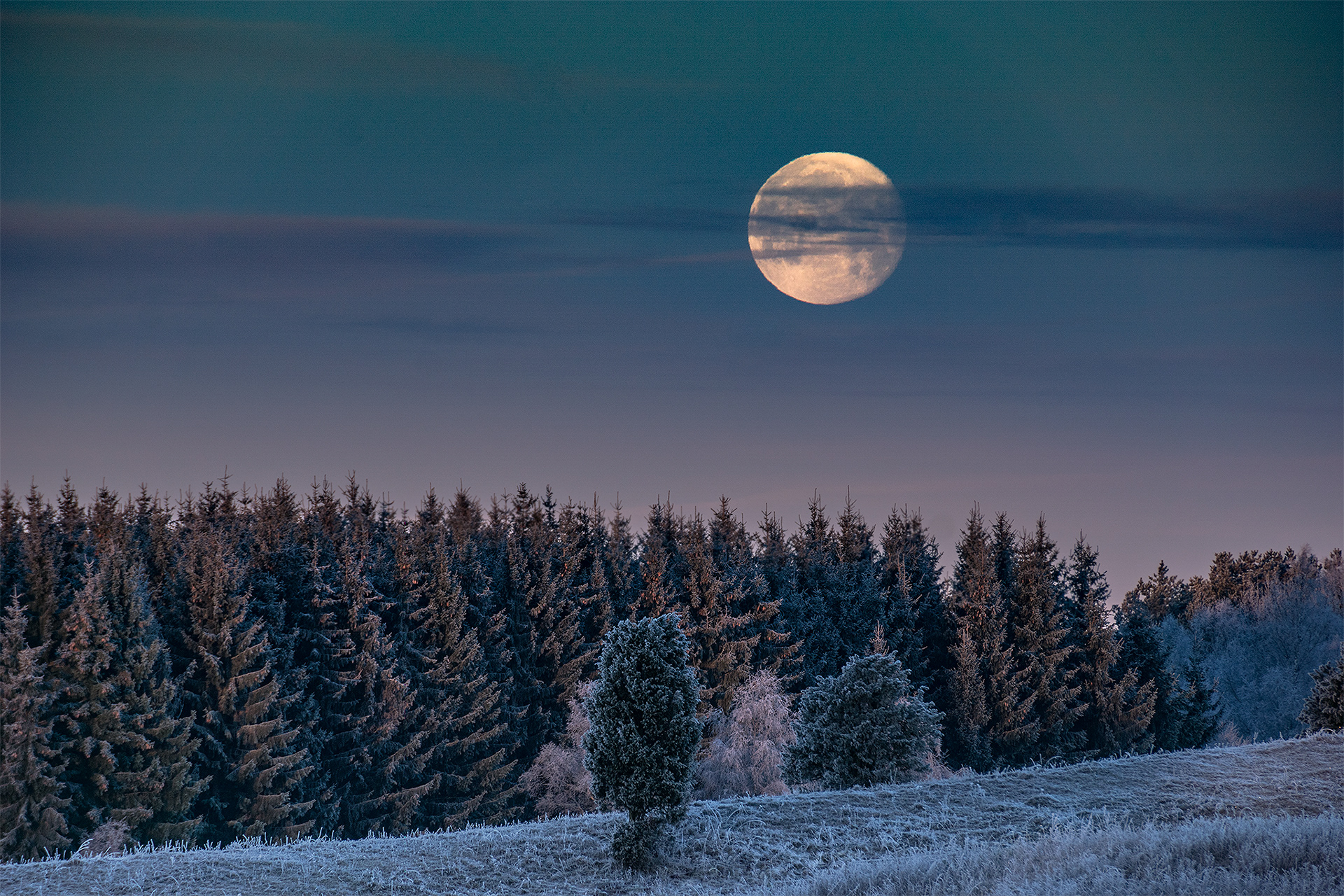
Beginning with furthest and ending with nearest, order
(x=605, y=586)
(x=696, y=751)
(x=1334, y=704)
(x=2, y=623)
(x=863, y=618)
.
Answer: (x=863, y=618) < (x=605, y=586) < (x=2, y=623) < (x=1334, y=704) < (x=696, y=751)

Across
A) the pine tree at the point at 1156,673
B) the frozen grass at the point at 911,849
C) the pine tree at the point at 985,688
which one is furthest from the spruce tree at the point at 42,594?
the pine tree at the point at 1156,673

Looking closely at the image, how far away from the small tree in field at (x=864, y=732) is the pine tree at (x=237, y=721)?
837 inches

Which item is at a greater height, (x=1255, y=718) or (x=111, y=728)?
(x=111, y=728)

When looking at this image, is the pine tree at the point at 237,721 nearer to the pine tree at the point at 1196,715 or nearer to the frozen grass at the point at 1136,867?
the frozen grass at the point at 1136,867

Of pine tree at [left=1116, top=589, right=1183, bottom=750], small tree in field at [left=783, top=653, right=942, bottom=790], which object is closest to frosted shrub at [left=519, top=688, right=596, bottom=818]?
small tree in field at [left=783, top=653, right=942, bottom=790]

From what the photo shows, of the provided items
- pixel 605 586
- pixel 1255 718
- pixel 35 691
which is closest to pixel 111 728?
pixel 35 691

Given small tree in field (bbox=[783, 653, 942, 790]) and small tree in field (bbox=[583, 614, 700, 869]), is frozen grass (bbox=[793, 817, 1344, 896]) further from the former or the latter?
small tree in field (bbox=[783, 653, 942, 790])

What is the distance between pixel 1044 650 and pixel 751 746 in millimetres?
21389

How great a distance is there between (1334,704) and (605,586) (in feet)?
110

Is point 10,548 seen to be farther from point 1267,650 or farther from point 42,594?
point 1267,650

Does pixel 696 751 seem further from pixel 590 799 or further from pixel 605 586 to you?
pixel 605 586

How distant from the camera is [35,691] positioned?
41969 mm

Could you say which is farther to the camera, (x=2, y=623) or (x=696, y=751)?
(x=2, y=623)

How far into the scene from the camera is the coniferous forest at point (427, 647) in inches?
1688
